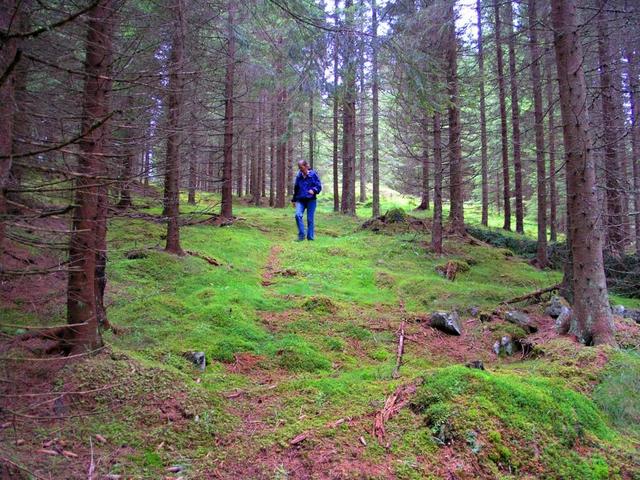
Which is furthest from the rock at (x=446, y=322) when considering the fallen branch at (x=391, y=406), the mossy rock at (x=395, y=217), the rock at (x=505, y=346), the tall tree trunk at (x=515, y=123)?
the mossy rock at (x=395, y=217)

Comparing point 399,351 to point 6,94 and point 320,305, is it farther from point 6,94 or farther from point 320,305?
point 6,94

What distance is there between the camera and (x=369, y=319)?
6.64 m

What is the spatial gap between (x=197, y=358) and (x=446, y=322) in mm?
3704

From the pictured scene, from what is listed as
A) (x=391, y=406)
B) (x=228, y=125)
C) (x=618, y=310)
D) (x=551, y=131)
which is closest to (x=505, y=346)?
(x=618, y=310)

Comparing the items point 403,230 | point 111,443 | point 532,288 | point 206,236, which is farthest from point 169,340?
point 403,230

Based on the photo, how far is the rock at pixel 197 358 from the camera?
4562 mm

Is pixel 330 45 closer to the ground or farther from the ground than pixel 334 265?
farther from the ground

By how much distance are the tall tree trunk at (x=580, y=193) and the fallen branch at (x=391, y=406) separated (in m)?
2.97

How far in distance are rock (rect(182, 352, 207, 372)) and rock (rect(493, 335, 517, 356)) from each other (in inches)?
151

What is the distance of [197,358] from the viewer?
4605 millimetres

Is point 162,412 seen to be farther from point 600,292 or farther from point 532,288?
point 532,288

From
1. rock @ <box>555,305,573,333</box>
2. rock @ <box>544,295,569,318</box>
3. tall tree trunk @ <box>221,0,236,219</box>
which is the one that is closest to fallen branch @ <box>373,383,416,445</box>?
rock @ <box>555,305,573,333</box>

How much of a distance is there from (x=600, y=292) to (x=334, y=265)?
5461 millimetres

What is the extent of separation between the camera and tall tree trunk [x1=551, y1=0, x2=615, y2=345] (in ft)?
17.7
